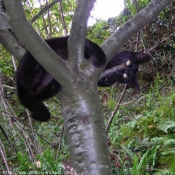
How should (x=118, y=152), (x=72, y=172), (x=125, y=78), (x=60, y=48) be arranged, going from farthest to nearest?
(x=125, y=78) → (x=118, y=152) → (x=60, y=48) → (x=72, y=172)

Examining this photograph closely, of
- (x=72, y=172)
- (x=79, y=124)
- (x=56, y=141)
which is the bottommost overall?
(x=72, y=172)

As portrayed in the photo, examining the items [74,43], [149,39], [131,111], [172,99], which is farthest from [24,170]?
[149,39]

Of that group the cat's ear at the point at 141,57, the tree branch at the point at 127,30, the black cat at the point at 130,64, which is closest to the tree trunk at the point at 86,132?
the tree branch at the point at 127,30

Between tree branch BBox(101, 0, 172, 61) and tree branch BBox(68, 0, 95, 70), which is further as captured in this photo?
tree branch BBox(101, 0, 172, 61)

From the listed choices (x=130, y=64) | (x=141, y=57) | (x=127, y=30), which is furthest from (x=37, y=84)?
(x=141, y=57)

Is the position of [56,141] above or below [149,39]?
below

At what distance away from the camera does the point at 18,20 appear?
956mm

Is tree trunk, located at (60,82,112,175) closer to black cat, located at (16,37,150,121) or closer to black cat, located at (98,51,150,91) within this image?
black cat, located at (16,37,150,121)

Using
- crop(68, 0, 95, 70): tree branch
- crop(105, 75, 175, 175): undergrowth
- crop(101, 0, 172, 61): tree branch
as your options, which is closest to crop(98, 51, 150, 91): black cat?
crop(105, 75, 175, 175): undergrowth

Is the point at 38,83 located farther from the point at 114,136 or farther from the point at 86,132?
the point at 114,136

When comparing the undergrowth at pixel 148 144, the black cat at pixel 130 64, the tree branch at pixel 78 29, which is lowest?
the undergrowth at pixel 148 144

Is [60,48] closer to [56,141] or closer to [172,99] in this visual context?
[56,141]

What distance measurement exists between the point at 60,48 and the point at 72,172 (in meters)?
1.16

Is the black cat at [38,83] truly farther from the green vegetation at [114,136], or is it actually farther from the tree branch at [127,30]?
the tree branch at [127,30]
